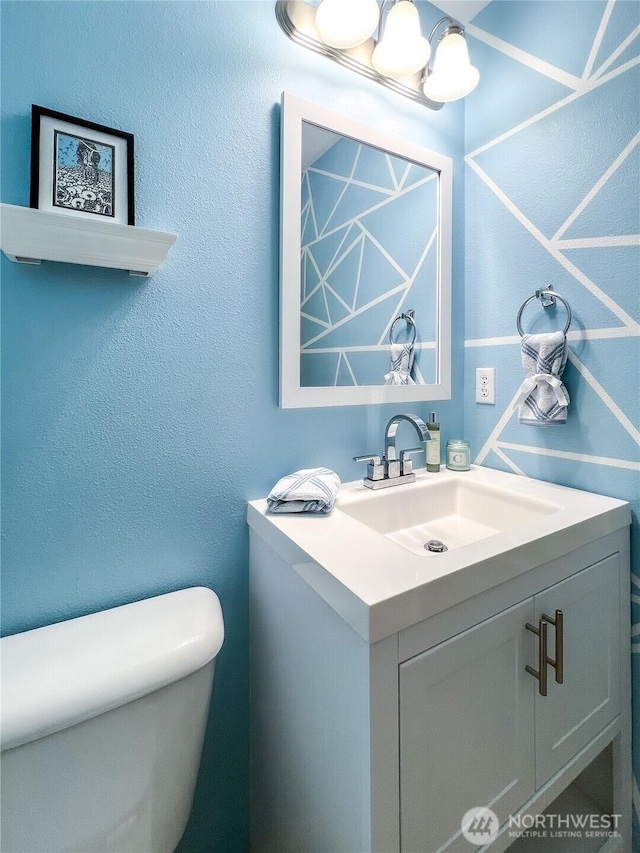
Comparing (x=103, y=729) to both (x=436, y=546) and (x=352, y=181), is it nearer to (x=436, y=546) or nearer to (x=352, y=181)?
(x=436, y=546)

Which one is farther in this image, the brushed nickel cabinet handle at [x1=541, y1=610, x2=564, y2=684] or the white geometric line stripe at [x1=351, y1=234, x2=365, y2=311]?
the white geometric line stripe at [x1=351, y1=234, x2=365, y2=311]

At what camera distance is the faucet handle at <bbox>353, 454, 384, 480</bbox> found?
1119 mm

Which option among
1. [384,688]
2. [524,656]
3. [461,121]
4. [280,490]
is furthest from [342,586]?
[461,121]

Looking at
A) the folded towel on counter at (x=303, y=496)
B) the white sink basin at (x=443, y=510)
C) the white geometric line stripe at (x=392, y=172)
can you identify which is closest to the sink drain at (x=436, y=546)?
the white sink basin at (x=443, y=510)

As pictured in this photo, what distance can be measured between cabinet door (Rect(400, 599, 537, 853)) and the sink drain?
0.25m

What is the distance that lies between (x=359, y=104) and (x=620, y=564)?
1.38 m

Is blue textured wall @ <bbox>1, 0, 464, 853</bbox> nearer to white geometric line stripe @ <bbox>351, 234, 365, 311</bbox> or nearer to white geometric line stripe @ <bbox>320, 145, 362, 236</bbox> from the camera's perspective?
white geometric line stripe @ <bbox>320, 145, 362, 236</bbox>

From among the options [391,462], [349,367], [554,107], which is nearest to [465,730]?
[391,462]

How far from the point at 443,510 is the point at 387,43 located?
1.26 meters

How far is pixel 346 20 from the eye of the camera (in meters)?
0.97

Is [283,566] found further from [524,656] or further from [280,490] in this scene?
[524,656]

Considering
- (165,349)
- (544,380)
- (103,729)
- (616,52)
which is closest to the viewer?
(103,729)

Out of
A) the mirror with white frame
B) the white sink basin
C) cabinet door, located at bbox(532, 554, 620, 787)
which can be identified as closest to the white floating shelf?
the mirror with white frame

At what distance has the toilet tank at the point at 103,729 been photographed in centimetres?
58
